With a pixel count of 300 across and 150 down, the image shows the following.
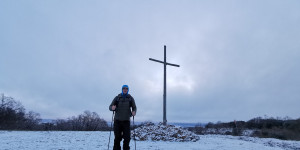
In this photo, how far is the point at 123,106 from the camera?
684cm

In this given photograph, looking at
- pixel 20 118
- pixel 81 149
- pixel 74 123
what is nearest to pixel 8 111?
pixel 20 118

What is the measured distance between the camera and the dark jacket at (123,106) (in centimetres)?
678

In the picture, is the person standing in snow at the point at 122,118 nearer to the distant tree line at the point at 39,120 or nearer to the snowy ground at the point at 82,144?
the snowy ground at the point at 82,144

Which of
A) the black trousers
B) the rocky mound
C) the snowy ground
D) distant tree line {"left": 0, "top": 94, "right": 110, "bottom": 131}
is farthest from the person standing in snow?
distant tree line {"left": 0, "top": 94, "right": 110, "bottom": 131}

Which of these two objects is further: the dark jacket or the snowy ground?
the snowy ground

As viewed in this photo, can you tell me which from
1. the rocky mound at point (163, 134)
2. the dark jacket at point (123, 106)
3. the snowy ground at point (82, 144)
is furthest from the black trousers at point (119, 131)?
the rocky mound at point (163, 134)

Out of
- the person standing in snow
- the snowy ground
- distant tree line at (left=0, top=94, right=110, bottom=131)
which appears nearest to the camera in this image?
the person standing in snow

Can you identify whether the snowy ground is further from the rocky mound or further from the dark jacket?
the dark jacket

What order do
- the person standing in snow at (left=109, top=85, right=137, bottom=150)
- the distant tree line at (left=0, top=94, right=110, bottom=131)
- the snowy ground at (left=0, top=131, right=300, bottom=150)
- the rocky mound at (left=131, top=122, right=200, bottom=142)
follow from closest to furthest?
the person standing in snow at (left=109, top=85, right=137, bottom=150) < the snowy ground at (left=0, top=131, right=300, bottom=150) < the rocky mound at (left=131, top=122, right=200, bottom=142) < the distant tree line at (left=0, top=94, right=110, bottom=131)

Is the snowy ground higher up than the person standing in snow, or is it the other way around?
the person standing in snow

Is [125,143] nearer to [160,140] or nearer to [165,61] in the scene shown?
[160,140]

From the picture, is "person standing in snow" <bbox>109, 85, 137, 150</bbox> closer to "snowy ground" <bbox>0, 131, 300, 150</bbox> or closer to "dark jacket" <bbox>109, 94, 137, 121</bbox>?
"dark jacket" <bbox>109, 94, 137, 121</bbox>

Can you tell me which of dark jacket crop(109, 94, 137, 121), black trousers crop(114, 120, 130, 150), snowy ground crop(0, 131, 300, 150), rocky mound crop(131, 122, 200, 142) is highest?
dark jacket crop(109, 94, 137, 121)

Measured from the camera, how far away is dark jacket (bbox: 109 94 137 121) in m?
6.78
